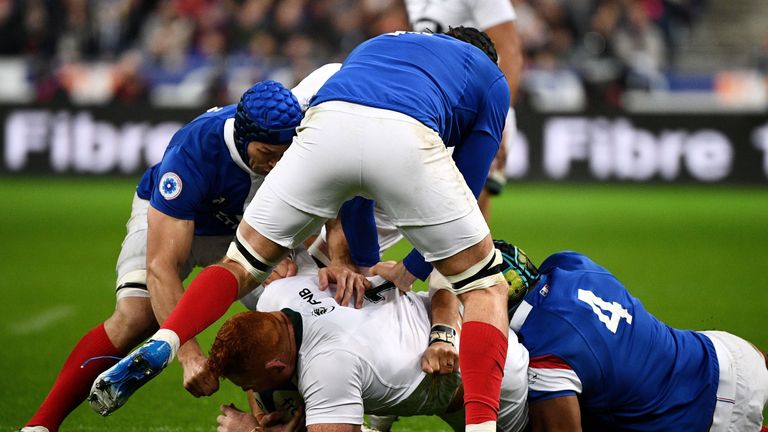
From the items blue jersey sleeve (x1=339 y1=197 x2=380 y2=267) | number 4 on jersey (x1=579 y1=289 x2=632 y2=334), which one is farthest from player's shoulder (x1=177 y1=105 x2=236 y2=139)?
number 4 on jersey (x1=579 y1=289 x2=632 y2=334)

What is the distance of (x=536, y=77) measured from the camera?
17.5 meters

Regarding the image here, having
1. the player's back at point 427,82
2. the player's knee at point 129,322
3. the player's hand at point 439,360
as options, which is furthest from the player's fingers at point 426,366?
the player's knee at point 129,322

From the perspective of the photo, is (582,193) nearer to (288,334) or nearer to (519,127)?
(519,127)

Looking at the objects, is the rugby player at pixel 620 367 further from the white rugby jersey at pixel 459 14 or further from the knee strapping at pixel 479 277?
the white rugby jersey at pixel 459 14

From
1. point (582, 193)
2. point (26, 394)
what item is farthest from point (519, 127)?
point (26, 394)

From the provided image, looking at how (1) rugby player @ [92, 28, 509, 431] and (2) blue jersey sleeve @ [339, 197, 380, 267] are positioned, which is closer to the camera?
(1) rugby player @ [92, 28, 509, 431]

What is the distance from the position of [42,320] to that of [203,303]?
161 inches

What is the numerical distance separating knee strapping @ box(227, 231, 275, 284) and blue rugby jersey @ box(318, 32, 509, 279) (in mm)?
580

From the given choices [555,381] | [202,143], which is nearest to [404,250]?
[202,143]

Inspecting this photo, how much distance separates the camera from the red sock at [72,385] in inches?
187

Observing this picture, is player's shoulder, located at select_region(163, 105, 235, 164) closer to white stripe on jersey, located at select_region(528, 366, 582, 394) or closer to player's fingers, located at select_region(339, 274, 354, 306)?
player's fingers, located at select_region(339, 274, 354, 306)

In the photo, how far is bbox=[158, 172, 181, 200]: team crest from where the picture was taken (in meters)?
4.74

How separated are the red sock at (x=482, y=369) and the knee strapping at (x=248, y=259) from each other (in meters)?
0.78

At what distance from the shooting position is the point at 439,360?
160 inches
